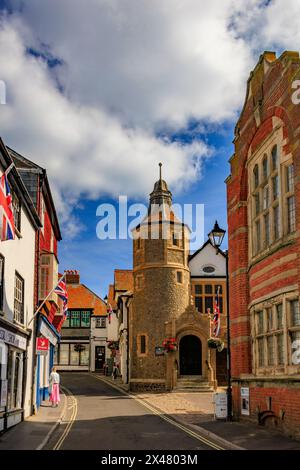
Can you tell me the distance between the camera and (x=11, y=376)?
58.5 feet

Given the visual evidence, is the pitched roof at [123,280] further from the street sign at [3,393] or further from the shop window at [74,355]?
the street sign at [3,393]

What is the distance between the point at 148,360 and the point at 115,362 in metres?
15.2

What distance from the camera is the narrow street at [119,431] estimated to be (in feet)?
46.1

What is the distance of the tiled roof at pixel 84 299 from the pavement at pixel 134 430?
36.0 meters

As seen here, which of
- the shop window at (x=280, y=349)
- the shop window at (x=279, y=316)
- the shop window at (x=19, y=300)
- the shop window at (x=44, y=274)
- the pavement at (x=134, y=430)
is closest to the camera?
the pavement at (x=134, y=430)

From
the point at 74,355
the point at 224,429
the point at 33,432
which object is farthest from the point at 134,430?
the point at 74,355

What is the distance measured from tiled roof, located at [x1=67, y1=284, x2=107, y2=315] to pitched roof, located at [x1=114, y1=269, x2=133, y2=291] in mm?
7138

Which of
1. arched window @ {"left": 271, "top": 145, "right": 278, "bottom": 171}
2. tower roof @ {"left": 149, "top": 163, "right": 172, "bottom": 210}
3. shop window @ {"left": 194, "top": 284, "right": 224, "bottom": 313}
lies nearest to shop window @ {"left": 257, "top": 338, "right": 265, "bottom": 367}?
arched window @ {"left": 271, "top": 145, "right": 278, "bottom": 171}

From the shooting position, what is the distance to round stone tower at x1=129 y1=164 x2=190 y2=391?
130ft

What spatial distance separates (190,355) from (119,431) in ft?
76.9

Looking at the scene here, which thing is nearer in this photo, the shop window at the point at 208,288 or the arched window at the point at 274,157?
the arched window at the point at 274,157

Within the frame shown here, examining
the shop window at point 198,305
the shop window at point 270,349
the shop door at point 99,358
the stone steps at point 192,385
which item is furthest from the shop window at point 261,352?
the shop door at point 99,358

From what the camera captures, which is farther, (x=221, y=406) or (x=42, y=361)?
(x=42, y=361)

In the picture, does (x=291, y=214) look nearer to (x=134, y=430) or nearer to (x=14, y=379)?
(x=134, y=430)
